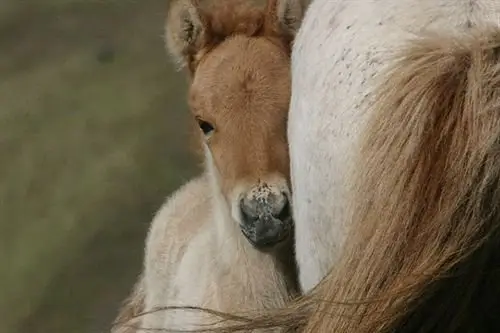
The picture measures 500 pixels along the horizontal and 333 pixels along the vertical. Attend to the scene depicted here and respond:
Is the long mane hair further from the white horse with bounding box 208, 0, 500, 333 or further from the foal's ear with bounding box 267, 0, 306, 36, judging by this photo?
the foal's ear with bounding box 267, 0, 306, 36

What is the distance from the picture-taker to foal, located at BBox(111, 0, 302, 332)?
1195 millimetres

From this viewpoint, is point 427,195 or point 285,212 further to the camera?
point 285,212

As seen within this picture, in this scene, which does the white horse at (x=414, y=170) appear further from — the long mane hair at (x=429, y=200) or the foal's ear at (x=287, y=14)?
the foal's ear at (x=287, y=14)

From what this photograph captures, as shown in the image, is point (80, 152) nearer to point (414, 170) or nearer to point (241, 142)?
point (241, 142)

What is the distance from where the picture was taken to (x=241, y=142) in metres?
1.23

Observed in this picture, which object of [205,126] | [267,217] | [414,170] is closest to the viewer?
[414,170]

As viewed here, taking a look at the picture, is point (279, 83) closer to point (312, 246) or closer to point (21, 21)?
point (312, 246)

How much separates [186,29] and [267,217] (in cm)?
36

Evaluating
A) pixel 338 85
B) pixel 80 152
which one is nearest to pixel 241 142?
pixel 338 85

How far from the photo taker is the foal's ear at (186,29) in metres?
1.35

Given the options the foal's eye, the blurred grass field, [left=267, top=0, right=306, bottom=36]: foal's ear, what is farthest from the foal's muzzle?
the blurred grass field

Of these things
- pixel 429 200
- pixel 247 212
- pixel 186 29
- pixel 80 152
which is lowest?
pixel 80 152

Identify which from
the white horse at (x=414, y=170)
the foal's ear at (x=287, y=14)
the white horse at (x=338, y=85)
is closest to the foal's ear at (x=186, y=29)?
the foal's ear at (x=287, y=14)

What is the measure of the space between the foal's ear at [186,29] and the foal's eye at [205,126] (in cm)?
12
